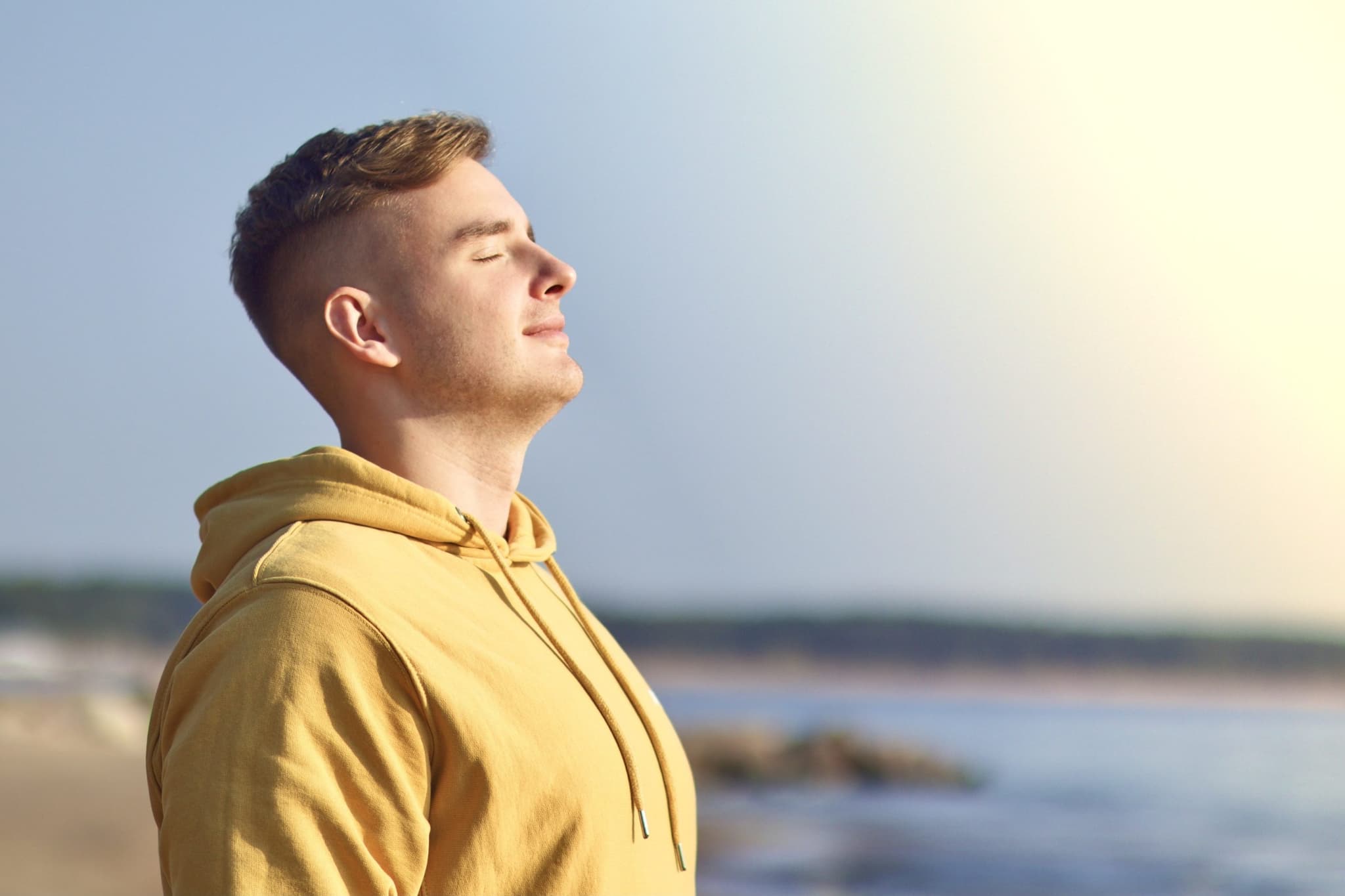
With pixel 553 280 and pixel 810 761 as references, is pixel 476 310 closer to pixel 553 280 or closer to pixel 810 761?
pixel 553 280

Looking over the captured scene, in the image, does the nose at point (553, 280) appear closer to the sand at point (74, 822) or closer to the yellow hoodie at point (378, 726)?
the yellow hoodie at point (378, 726)

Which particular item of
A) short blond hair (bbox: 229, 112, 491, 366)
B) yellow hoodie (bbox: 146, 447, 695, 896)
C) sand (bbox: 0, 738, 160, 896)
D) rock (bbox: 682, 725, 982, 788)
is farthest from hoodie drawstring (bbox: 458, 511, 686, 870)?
rock (bbox: 682, 725, 982, 788)

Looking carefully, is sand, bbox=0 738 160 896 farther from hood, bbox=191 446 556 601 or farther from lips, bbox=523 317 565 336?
lips, bbox=523 317 565 336

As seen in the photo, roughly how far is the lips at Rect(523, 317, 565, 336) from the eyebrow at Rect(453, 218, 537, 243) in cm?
13

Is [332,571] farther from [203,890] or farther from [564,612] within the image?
[564,612]

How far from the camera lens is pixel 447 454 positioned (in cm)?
151

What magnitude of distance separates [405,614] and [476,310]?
17.2 inches

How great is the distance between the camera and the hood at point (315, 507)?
1.33m

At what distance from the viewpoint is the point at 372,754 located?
1109 millimetres

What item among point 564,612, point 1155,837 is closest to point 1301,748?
point 1155,837

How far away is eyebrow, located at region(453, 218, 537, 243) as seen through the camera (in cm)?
154

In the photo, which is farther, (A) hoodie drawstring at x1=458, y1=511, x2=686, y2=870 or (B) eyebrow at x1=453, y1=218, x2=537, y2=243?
(B) eyebrow at x1=453, y1=218, x2=537, y2=243

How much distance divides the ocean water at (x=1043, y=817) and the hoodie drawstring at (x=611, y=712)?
29.7ft

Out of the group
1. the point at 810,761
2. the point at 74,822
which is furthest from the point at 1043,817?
the point at 74,822
